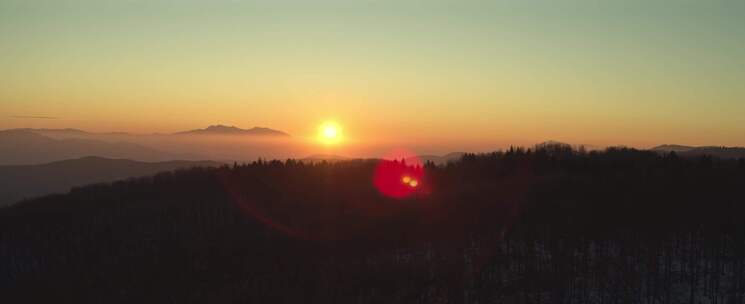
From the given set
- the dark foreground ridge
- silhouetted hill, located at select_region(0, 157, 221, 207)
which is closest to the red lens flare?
the dark foreground ridge

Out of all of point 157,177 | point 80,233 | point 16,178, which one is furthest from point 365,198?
point 16,178

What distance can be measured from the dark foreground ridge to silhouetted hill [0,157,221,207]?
128 metres

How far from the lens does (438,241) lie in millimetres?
20016

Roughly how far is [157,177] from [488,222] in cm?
3135

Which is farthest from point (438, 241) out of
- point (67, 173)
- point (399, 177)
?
point (67, 173)

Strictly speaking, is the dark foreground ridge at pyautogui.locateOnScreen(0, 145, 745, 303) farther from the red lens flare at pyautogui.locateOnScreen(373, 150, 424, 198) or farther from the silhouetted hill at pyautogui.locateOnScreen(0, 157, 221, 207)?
the silhouetted hill at pyautogui.locateOnScreen(0, 157, 221, 207)

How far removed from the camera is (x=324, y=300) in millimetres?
16203

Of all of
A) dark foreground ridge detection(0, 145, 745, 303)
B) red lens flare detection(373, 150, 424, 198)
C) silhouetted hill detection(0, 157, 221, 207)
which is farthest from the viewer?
silhouetted hill detection(0, 157, 221, 207)

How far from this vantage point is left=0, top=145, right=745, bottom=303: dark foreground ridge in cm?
1580

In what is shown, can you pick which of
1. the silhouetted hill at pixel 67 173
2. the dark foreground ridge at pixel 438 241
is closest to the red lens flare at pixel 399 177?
the dark foreground ridge at pixel 438 241

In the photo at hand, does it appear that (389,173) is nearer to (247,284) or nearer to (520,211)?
(520,211)

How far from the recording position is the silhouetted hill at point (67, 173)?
15875 centimetres

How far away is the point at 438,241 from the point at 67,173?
18569 centimetres

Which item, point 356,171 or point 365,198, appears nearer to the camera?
point 365,198
